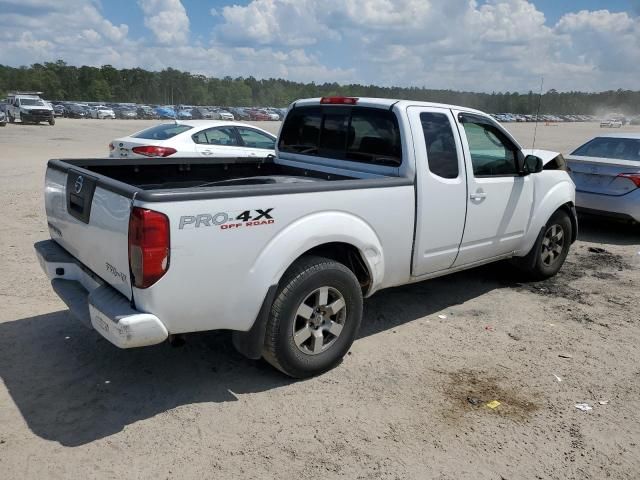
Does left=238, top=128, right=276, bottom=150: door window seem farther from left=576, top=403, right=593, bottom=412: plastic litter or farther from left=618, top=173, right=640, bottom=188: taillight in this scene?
left=576, top=403, right=593, bottom=412: plastic litter

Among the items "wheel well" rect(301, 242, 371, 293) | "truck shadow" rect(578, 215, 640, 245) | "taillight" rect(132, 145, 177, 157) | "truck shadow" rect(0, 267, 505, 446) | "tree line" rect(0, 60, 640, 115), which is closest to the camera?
"truck shadow" rect(0, 267, 505, 446)

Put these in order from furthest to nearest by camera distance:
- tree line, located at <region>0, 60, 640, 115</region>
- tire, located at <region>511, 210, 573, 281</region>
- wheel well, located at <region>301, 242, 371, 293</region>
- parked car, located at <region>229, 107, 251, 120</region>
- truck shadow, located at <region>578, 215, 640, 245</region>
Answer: tree line, located at <region>0, 60, 640, 115</region> → parked car, located at <region>229, 107, 251, 120</region> → truck shadow, located at <region>578, 215, 640, 245</region> → tire, located at <region>511, 210, 573, 281</region> → wheel well, located at <region>301, 242, 371, 293</region>

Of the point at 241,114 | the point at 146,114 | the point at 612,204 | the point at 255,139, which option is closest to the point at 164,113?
the point at 146,114

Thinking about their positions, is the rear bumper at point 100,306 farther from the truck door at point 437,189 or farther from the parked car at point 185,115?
the parked car at point 185,115

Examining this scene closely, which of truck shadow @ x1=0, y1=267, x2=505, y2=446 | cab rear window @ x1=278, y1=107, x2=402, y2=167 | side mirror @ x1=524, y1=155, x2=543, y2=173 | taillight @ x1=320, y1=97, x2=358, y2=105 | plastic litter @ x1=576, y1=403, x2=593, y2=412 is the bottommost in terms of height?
truck shadow @ x1=0, y1=267, x2=505, y2=446

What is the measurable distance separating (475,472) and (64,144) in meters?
24.5

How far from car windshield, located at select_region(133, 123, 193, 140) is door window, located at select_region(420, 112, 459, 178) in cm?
708

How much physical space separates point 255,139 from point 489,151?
22.3ft

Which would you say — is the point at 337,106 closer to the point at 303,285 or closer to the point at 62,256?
the point at 303,285

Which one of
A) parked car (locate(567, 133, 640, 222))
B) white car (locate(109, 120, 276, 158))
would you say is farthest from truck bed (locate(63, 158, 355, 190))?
parked car (locate(567, 133, 640, 222))

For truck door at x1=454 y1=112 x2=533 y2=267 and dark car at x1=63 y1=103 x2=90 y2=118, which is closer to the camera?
truck door at x1=454 y1=112 x2=533 y2=267

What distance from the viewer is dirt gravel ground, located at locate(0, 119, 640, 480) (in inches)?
124

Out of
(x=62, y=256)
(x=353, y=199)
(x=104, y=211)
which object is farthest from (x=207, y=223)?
(x=62, y=256)

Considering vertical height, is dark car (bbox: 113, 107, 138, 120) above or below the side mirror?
below
